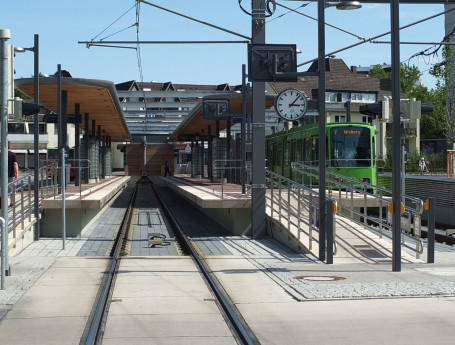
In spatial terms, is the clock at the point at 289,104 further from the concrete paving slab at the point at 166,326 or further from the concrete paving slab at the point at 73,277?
the concrete paving slab at the point at 166,326

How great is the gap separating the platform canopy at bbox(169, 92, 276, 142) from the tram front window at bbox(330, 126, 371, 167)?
2.76 metres

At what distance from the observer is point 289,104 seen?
1809 cm

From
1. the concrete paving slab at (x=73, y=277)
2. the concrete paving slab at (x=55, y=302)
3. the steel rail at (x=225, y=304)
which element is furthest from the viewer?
the concrete paving slab at (x=73, y=277)

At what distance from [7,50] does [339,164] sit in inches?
750

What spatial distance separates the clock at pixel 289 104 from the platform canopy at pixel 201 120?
9.70 meters

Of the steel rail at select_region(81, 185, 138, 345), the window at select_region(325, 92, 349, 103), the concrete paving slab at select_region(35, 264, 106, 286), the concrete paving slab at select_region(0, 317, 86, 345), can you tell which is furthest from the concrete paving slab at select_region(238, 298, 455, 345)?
the window at select_region(325, 92, 349, 103)

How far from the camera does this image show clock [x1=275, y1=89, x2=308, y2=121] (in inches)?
706

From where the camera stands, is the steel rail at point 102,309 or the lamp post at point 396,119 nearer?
the steel rail at point 102,309

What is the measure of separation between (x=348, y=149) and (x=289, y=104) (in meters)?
11.4

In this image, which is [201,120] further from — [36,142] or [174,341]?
[174,341]

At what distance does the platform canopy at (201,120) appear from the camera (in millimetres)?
28812

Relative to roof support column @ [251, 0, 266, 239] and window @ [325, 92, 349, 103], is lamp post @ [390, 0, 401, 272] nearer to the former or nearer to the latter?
roof support column @ [251, 0, 266, 239]

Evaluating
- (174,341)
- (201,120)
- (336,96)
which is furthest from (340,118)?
(174,341)

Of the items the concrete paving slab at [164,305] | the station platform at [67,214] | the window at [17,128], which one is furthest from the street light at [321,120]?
the window at [17,128]
